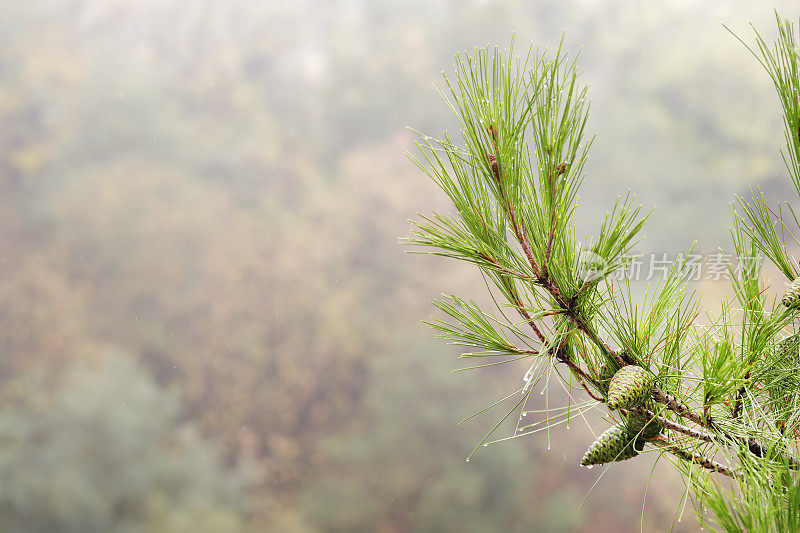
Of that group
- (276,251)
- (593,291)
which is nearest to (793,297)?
(593,291)

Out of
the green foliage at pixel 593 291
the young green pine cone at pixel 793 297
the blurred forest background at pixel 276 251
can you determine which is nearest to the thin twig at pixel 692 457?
the green foliage at pixel 593 291

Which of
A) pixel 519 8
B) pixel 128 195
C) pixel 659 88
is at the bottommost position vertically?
pixel 659 88

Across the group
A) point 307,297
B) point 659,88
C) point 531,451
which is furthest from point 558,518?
point 659,88

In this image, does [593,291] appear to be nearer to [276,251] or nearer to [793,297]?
[793,297]

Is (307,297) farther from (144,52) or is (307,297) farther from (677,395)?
(677,395)

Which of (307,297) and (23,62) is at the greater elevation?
(23,62)

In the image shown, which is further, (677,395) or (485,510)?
(485,510)

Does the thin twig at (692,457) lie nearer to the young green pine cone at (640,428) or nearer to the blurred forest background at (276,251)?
the young green pine cone at (640,428)
